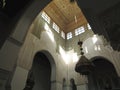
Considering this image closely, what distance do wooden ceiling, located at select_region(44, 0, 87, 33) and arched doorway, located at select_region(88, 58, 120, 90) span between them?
405 centimetres

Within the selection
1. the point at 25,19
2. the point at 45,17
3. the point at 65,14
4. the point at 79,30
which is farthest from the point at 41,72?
the point at 25,19

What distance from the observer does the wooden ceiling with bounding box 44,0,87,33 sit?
1284cm

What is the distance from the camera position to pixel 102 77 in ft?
43.3

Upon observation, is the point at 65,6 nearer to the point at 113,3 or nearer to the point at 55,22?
the point at 55,22

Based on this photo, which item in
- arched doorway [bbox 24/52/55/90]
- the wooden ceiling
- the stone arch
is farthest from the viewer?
the wooden ceiling

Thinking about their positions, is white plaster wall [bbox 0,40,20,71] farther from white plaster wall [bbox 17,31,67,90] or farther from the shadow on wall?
the shadow on wall

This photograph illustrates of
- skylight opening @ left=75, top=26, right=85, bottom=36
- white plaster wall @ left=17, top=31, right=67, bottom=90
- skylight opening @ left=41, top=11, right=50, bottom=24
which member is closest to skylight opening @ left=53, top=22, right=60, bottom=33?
skylight opening @ left=41, top=11, right=50, bottom=24

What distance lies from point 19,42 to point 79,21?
9900mm

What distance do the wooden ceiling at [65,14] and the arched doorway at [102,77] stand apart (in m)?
4.05

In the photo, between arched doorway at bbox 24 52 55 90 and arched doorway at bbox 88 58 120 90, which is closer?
arched doorway at bbox 24 52 55 90

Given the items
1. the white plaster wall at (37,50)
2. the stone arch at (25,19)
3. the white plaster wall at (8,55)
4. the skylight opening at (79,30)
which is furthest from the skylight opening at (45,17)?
the white plaster wall at (8,55)

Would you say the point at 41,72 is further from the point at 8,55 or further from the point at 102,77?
the point at 8,55

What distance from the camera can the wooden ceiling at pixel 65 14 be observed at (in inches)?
505

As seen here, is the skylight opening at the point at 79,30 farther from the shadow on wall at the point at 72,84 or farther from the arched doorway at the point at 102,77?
the shadow on wall at the point at 72,84
